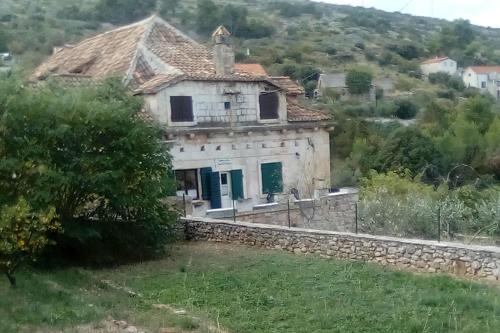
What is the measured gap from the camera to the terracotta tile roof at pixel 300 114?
2529 centimetres

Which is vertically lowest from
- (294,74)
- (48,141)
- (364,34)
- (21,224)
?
(21,224)

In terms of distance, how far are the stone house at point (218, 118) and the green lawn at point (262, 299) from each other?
7.27 metres

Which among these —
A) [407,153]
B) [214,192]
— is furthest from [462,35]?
[214,192]

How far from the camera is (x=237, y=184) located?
77.8 ft

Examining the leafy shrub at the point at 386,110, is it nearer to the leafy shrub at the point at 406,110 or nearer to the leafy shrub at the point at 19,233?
the leafy shrub at the point at 406,110

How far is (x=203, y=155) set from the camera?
2298 cm

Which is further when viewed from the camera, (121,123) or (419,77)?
(419,77)

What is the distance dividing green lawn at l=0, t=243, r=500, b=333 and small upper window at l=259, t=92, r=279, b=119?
993 cm

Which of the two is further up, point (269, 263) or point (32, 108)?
point (32, 108)

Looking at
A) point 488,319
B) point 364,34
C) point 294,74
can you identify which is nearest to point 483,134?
point 294,74

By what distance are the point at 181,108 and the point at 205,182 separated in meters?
2.76

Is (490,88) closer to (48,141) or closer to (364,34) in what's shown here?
(364,34)

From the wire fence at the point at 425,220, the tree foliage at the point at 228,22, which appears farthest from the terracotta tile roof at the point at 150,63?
the tree foliage at the point at 228,22

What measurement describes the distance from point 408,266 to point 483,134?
41.8m
